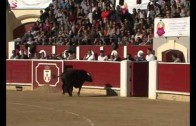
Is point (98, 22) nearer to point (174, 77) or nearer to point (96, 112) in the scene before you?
point (174, 77)

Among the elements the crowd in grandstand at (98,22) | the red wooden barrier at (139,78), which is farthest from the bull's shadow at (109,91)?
the crowd in grandstand at (98,22)

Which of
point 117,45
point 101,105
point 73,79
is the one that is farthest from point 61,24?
point 101,105

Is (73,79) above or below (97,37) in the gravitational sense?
below

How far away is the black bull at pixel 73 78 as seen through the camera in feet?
57.1

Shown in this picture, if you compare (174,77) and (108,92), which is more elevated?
(174,77)

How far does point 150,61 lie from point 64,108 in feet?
14.7

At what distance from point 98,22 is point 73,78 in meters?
5.99

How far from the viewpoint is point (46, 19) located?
2600 centimetres

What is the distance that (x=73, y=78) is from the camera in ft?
57.3

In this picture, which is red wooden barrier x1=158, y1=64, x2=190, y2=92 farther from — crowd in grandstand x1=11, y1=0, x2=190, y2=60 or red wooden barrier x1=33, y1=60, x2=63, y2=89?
red wooden barrier x1=33, y1=60, x2=63, y2=89

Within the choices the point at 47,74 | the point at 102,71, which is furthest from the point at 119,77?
the point at 47,74

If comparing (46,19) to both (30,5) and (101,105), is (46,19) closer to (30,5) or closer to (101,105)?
Result: (30,5)

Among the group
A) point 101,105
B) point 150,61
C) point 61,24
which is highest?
point 61,24

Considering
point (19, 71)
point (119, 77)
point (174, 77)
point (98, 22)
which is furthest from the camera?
point (98, 22)
